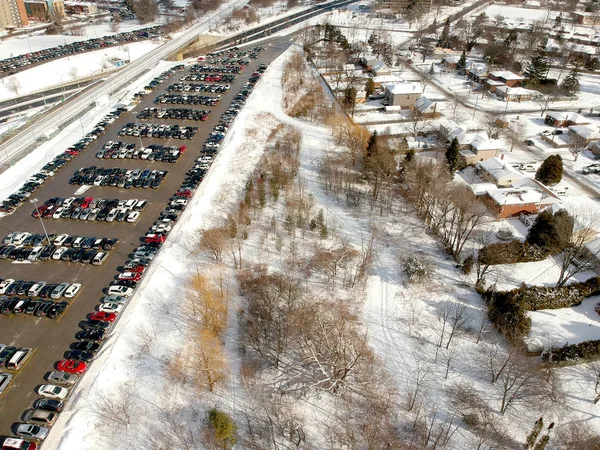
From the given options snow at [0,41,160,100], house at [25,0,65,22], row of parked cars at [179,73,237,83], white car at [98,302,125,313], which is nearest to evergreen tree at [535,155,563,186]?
white car at [98,302,125,313]

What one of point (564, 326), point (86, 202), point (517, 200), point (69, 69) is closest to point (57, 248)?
point (86, 202)

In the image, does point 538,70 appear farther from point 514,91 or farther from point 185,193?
point 185,193

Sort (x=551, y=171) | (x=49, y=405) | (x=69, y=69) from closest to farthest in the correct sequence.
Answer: (x=49, y=405)
(x=551, y=171)
(x=69, y=69)

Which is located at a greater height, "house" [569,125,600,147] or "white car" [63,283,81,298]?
"house" [569,125,600,147]

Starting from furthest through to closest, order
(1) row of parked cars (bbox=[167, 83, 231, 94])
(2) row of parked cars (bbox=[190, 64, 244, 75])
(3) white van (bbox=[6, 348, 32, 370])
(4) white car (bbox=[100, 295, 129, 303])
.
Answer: (2) row of parked cars (bbox=[190, 64, 244, 75]) < (1) row of parked cars (bbox=[167, 83, 231, 94]) < (4) white car (bbox=[100, 295, 129, 303]) < (3) white van (bbox=[6, 348, 32, 370])

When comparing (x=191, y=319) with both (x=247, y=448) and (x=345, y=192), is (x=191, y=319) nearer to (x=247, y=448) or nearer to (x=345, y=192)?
(x=247, y=448)

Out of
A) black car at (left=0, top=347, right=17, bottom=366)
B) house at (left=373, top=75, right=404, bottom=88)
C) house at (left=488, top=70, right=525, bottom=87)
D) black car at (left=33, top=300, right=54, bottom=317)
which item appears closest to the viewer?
black car at (left=0, top=347, right=17, bottom=366)

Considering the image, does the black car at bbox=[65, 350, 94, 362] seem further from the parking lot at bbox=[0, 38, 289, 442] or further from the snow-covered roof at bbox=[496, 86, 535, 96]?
the snow-covered roof at bbox=[496, 86, 535, 96]
